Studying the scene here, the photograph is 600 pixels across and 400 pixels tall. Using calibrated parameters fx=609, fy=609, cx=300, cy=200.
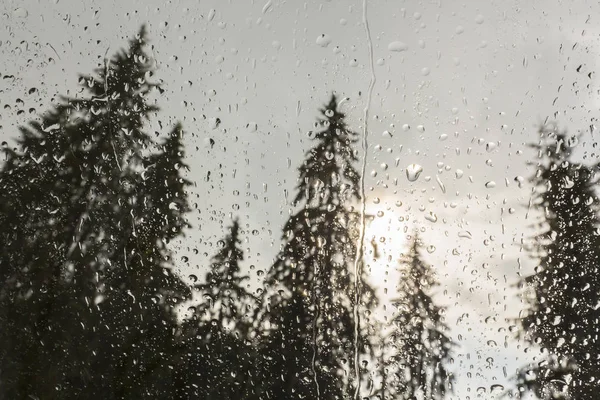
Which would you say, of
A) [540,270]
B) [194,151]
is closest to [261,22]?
[194,151]

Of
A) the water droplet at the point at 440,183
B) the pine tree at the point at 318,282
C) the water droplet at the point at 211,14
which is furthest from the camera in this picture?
the water droplet at the point at 211,14

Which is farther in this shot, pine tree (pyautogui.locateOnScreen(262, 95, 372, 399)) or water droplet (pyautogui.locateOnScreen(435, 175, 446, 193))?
water droplet (pyautogui.locateOnScreen(435, 175, 446, 193))

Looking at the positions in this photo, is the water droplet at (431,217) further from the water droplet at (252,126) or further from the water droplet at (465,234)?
the water droplet at (252,126)

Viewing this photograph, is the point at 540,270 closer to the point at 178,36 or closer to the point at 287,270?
the point at 287,270

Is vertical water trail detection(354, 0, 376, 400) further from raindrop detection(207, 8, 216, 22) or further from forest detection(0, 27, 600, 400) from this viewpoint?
raindrop detection(207, 8, 216, 22)

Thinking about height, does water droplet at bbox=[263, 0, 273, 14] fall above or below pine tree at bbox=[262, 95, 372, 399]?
above

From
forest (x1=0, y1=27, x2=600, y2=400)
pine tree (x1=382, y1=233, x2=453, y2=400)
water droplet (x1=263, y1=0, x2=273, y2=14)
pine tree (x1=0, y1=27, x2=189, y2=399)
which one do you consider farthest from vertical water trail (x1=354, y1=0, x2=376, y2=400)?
pine tree (x1=0, y1=27, x2=189, y2=399)

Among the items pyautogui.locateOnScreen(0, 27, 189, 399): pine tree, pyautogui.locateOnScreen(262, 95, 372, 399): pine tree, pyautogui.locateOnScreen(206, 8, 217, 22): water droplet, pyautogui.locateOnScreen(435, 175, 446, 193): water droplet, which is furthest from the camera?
pyautogui.locateOnScreen(206, 8, 217, 22): water droplet

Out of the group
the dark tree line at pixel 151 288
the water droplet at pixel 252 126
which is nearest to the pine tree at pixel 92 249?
the dark tree line at pixel 151 288
